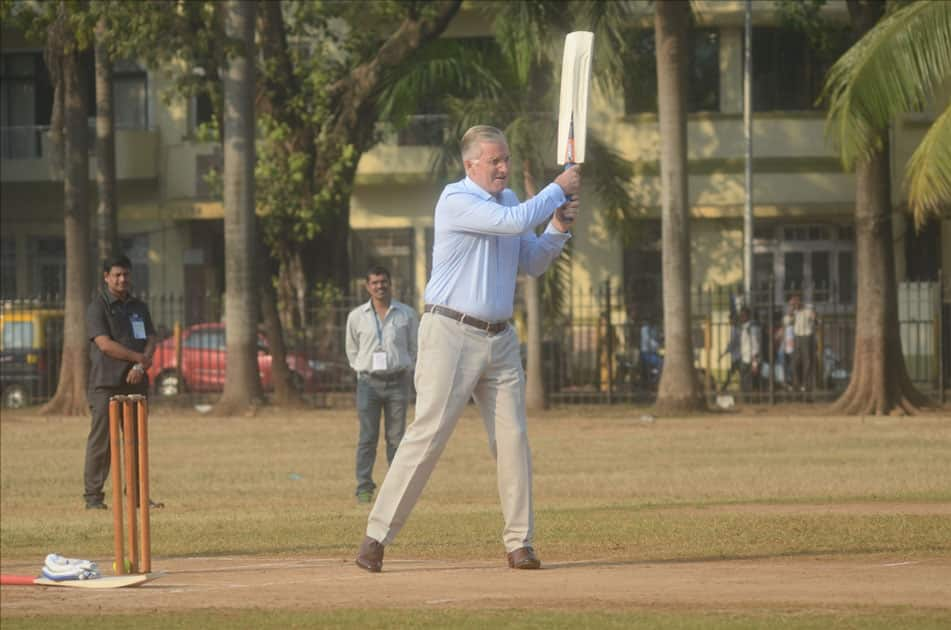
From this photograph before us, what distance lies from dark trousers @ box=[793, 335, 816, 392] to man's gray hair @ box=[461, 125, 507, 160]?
938 inches

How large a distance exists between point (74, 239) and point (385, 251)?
40.8 feet

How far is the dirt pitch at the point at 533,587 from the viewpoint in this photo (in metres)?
8.95

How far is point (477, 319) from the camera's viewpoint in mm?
10047

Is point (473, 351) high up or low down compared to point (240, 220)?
down

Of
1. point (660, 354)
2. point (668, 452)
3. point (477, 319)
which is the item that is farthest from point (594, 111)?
point (477, 319)

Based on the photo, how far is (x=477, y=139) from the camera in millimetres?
10133

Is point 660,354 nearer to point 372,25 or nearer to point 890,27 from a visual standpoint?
point 372,25

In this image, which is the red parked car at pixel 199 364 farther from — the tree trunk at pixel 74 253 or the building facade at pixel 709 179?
the building facade at pixel 709 179

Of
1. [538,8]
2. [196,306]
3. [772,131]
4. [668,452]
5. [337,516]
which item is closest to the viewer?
[337,516]

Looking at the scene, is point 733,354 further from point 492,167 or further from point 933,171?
point 492,167

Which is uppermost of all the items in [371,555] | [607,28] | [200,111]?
[200,111]

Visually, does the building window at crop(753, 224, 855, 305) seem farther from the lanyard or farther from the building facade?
the lanyard

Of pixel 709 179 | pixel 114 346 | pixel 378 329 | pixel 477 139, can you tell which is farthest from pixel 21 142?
pixel 477 139

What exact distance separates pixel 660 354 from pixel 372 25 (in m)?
10.0
